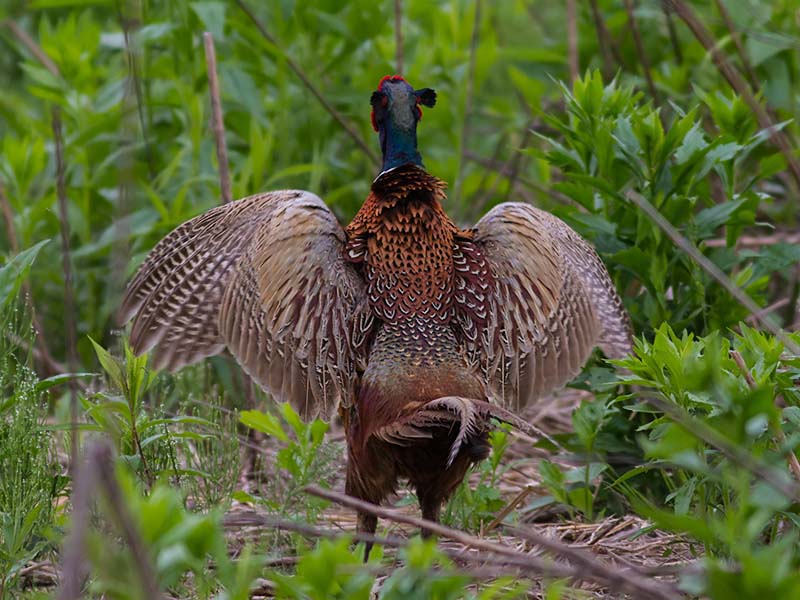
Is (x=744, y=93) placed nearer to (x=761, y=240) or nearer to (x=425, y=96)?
(x=425, y=96)

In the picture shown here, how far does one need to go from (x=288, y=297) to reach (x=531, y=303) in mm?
875

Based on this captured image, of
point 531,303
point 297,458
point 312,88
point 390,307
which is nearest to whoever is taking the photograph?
point 390,307

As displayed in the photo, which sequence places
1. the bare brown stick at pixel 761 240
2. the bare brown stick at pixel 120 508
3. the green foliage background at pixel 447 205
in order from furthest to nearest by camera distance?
the bare brown stick at pixel 761 240 → the green foliage background at pixel 447 205 → the bare brown stick at pixel 120 508

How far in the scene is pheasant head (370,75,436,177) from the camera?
4.29 meters

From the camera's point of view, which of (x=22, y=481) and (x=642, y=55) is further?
(x=642, y=55)

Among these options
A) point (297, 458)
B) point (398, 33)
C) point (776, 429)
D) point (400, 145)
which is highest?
point (398, 33)

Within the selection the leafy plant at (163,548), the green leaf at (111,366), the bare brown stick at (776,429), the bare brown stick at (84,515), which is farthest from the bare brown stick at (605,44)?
the bare brown stick at (84,515)

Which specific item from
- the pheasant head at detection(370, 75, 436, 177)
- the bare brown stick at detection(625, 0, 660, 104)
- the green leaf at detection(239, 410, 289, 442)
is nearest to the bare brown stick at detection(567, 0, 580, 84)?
the bare brown stick at detection(625, 0, 660, 104)

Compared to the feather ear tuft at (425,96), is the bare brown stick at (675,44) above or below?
above

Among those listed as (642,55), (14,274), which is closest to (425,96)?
(14,274)

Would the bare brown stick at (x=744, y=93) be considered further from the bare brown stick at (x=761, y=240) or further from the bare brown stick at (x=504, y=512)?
the bare brown stick at (x=761, y=240)

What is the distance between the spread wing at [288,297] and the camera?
159 inches

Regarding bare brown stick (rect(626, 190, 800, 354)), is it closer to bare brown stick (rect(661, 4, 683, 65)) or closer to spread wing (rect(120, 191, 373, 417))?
spread wing (rect(120, 191, 373, 417))

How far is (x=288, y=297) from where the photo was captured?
161 inches
